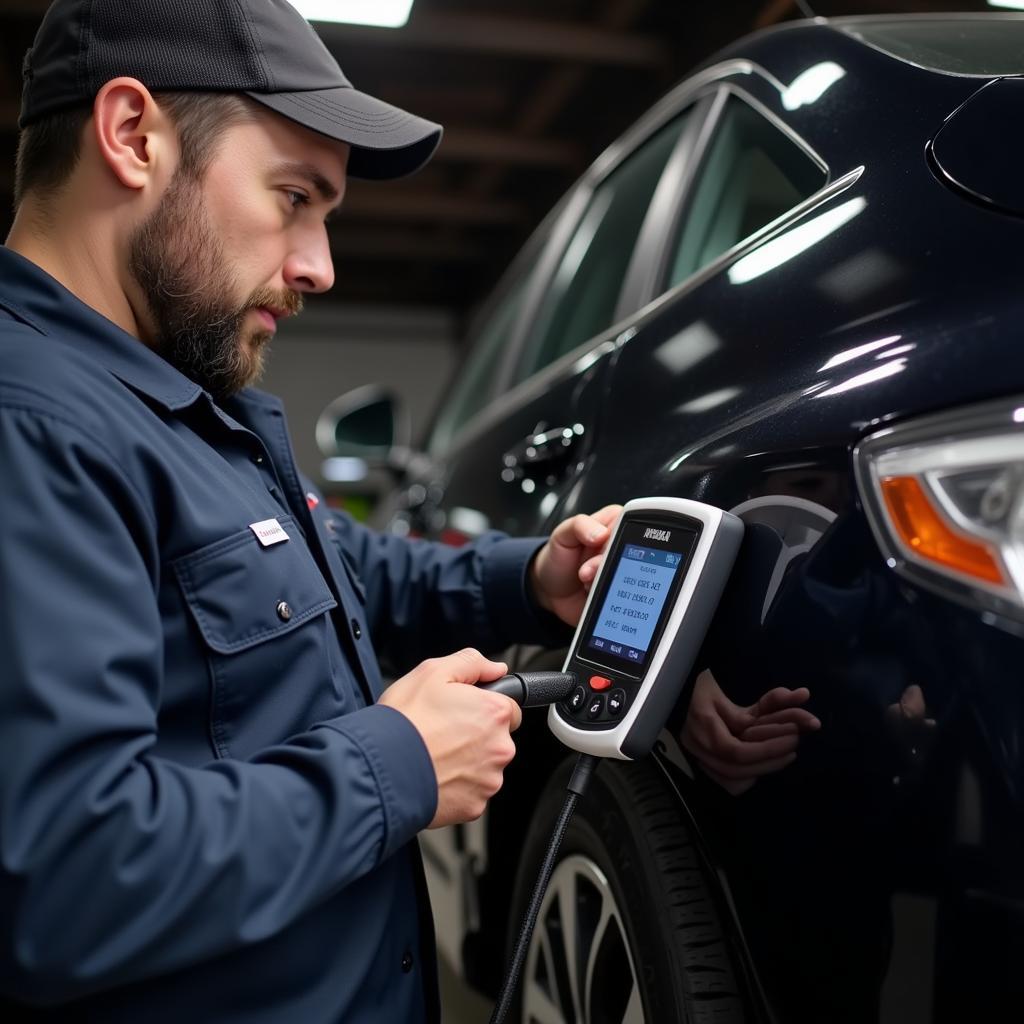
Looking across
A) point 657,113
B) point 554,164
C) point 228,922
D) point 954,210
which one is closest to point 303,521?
point 228,922

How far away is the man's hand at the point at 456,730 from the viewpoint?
863mm

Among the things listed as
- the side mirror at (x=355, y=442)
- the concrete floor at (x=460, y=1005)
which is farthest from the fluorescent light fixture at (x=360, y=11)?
the concrete floor at (x=460, y=1005)

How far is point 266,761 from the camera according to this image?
0.82m

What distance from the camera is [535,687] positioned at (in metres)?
0.99

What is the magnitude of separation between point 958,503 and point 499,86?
5260 millimetres

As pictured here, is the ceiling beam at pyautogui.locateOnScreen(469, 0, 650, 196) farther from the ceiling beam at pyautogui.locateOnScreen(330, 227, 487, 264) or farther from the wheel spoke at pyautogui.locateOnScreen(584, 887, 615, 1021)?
the wheel spoke at pyautogui.locateOnScreen(584, 887, 615, 1021)

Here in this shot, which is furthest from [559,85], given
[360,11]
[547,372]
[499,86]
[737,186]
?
[737,186]

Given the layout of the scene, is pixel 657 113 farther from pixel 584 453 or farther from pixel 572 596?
pixel 572 596

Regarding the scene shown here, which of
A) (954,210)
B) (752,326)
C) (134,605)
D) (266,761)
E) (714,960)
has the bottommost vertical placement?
(714,960)

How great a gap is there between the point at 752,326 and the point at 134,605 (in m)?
0.59

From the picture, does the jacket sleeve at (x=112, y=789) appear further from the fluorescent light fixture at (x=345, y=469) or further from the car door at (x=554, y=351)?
the fluorescent light fixture at (x=345, y=469)

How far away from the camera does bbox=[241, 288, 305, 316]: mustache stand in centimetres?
107

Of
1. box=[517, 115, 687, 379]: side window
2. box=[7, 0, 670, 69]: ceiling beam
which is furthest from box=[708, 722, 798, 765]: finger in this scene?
box=[7, 0, 670, 69]: ceiling beam

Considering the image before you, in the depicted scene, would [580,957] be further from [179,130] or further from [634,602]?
[179,130]
